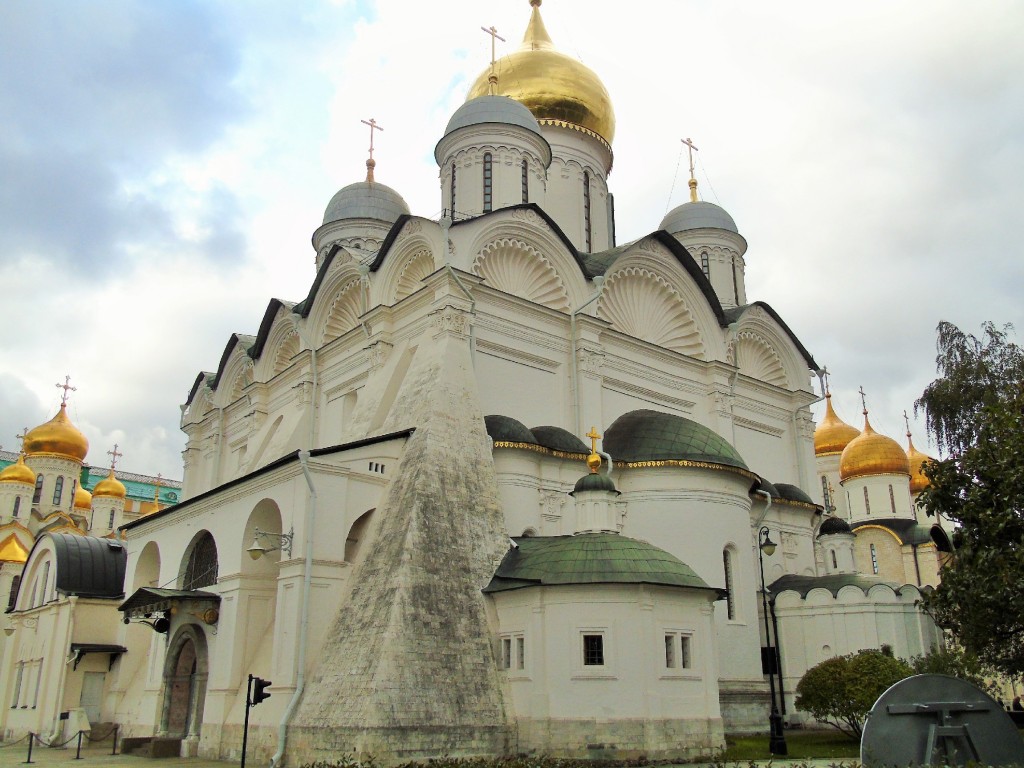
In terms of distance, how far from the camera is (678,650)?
13.6 metres

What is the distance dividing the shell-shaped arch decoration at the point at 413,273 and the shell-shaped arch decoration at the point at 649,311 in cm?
397

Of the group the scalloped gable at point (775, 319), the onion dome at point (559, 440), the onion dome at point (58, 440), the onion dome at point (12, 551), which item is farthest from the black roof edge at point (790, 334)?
the onion dome at point (58, 440)

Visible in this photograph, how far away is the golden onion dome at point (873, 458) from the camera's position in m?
34.2

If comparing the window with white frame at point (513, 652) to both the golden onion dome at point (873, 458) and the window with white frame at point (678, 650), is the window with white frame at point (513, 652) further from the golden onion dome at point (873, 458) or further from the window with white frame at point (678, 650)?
the golden onion dome at point (873, 458)

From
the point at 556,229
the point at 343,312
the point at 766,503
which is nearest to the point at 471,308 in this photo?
the point at 556,229

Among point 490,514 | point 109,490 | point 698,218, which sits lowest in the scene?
point 490,514

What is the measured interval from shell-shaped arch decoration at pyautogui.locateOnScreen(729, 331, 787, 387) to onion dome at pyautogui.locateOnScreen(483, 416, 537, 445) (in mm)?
8345

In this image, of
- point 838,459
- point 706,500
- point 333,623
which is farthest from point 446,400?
point 838,459

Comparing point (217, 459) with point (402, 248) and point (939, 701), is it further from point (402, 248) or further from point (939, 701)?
point (939, 701)

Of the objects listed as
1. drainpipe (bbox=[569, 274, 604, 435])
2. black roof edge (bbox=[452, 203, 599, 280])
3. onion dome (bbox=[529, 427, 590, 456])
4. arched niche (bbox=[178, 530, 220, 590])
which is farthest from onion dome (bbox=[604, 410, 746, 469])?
arched niche (bbox=[178, 530, 220, 590])

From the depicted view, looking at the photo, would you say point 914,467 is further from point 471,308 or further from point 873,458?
point 471,308

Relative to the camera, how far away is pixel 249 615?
50.0 ft

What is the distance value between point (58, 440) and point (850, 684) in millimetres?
38529

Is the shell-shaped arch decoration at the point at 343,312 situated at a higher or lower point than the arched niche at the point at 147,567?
higher
